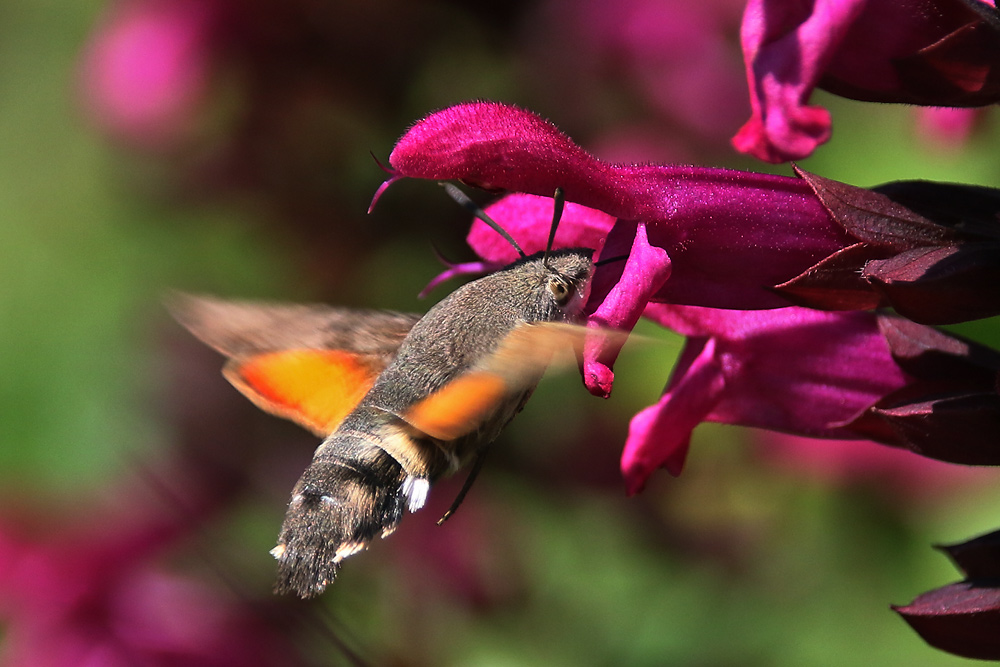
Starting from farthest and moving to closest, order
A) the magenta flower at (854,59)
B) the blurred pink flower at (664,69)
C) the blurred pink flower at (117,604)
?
1. the blurred pink flower at (664,69)
2. the blurred pink flower at (117,604)
3. the magenta flower at (854,59)

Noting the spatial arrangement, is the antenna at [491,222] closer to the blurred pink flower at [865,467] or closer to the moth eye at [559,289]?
the moth eye at [559,289]

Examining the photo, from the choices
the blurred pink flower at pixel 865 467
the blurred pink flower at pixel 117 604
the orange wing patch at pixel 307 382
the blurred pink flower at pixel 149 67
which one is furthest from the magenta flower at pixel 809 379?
the blurred pink flower at pixel 149 67

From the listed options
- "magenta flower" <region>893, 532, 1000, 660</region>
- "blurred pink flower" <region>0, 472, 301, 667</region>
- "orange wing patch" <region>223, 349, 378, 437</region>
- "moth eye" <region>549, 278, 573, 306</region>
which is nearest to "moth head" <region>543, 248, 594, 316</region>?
"moth eye" <region>549, 278, 573, 306</region>

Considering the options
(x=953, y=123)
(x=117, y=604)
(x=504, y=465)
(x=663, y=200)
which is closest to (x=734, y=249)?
(x=663, y=200)

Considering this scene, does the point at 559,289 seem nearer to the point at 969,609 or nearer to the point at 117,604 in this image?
the point at 969,609

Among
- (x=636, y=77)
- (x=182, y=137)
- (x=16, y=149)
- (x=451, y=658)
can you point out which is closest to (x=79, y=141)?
(x=16, y=149)

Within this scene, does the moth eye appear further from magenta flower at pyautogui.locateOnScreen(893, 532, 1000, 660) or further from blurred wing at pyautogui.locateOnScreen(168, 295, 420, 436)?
magenta flower at pyautogui.locateOnScreen(893, 532, 1000, 660)
